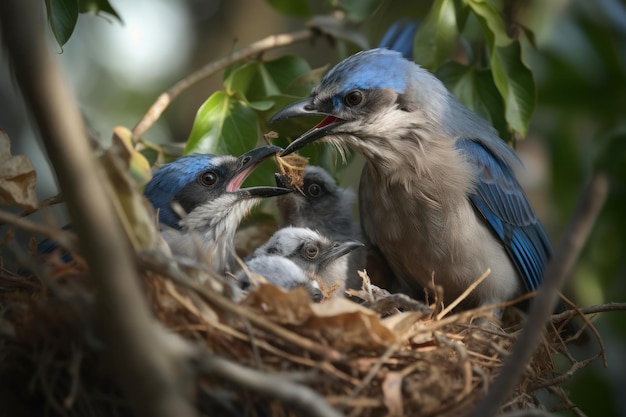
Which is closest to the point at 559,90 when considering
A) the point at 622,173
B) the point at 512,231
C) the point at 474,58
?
the point at 622,173

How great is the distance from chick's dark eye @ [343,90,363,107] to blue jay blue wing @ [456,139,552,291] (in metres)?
0.54

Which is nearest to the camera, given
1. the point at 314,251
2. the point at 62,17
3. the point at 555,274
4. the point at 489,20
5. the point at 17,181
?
the point at 555,274

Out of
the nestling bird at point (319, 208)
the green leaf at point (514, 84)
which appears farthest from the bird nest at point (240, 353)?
the nestling bird at point (319, 208)

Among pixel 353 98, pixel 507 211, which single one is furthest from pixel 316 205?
pixel 507 211

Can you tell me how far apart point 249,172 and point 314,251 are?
1.73 feet

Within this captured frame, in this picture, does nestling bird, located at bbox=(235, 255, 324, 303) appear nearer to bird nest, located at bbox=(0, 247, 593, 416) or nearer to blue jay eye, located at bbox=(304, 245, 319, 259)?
blue jay eye, located at bbox=(304, 245, 319, 259)

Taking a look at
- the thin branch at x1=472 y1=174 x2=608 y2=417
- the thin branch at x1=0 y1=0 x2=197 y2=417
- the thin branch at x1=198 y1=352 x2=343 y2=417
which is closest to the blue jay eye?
the thin branch at x1=198 y1=352 x2=343 y2=417

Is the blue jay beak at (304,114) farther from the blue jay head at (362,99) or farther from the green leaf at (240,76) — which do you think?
the green leaf at (240,76)

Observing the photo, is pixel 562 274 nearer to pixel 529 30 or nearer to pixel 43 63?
pixel 43 63

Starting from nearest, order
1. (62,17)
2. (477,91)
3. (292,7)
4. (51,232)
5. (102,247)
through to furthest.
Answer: (102,247) → (51,232) → (62,17) → (477,91) → (292,7)

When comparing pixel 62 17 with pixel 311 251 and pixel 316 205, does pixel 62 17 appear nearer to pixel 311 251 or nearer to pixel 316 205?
pixel 311 251

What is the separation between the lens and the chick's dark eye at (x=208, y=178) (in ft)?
12.9

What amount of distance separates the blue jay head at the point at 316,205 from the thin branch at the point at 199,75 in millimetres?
740

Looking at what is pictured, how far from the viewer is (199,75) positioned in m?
4.11
